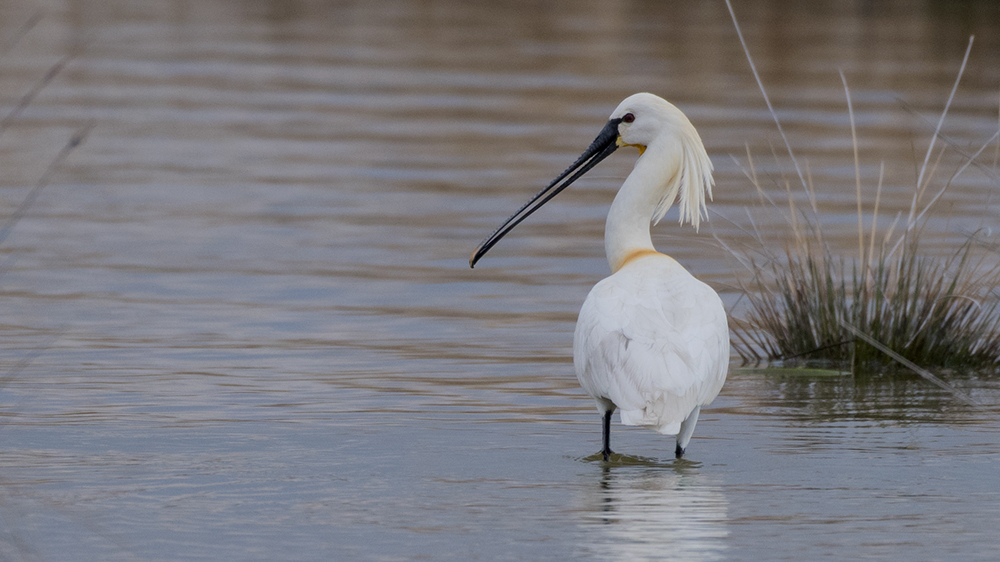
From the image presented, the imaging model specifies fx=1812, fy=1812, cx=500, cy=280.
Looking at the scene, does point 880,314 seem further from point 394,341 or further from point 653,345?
point 394,341

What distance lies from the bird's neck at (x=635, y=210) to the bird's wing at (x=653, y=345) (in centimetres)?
43

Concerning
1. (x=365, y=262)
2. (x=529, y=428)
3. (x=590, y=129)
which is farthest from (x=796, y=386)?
(x=590, y=129)

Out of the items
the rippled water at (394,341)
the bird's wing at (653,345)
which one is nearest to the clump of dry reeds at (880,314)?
the rippled water at (394,341)

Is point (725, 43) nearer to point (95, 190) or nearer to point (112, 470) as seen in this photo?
point (95, 190)

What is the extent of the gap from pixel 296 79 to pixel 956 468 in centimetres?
2013

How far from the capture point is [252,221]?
15.6 meters

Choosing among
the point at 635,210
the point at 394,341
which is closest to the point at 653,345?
the point at 635,210

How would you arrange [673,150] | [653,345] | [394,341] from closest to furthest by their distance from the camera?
[653,345] → [673,150] → [394,341]

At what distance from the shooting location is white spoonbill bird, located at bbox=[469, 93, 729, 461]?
24.4 feet

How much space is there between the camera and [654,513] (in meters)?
6.78

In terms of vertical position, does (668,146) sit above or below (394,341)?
above

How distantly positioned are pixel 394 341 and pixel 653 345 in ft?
11.6

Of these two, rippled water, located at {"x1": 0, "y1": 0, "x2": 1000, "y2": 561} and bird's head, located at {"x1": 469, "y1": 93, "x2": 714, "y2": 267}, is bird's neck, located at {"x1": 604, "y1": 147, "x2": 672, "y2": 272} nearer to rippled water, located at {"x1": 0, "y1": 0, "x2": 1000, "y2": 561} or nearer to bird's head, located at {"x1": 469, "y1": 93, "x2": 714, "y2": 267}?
bird's head, located at {"x1": 469, "y1": 93, "x2": 714, "y2": 267}

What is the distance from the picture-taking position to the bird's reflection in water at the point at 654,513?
6.27m
